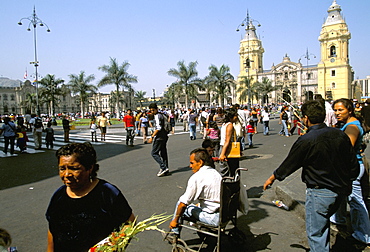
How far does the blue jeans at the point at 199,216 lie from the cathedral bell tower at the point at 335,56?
7883 cm

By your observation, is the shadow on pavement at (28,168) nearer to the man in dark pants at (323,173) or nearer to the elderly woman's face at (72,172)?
the elderly woman's face at (72,172)

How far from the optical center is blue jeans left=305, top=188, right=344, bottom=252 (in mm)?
2895

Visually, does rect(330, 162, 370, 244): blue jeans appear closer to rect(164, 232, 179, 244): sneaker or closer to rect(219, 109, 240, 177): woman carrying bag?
rect(164, 232, 179, 244): sneaker

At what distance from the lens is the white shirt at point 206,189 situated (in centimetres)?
353

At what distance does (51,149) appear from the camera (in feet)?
45.9

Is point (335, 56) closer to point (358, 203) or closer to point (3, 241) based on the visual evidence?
point (358, 203)

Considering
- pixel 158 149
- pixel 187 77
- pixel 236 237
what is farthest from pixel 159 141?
pixel 187 77

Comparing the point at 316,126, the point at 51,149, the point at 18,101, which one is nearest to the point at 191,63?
the point at 51,149

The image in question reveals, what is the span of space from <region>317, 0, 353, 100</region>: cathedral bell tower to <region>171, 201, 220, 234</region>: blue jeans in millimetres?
78834

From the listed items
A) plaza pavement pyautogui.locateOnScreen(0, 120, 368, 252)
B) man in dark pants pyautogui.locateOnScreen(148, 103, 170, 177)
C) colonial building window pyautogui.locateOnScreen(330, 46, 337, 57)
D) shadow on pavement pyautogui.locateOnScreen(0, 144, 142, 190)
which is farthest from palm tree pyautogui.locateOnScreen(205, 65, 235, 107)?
colonial building window pyautogui.locateOnScreen(330, 46, 337, 57)

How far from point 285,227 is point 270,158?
5636 mm

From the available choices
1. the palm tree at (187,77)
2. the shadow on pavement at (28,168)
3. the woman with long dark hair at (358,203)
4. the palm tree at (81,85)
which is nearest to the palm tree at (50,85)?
the palm tree at (81,85)

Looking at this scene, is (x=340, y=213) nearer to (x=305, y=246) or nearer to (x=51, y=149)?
(x=305, y=246)

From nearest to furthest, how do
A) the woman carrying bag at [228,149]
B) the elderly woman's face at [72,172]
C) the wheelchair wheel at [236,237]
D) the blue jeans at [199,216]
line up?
the elderly woman's face at [72,172], the blue jeans at [199,216], the wheelchair wheel at [236,237], the woman carrying bag at [228,149]
